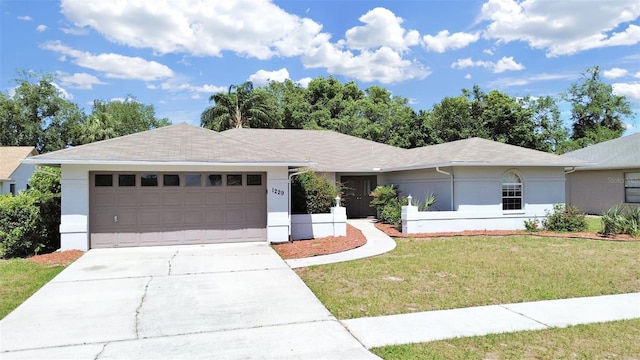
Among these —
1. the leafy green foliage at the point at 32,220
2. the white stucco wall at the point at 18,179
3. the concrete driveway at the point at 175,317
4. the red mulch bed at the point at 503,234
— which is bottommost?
the concrete driveway at the point at 175,317

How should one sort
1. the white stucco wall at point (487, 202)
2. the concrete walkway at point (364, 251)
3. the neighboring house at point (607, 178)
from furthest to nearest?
1. the neighboring house at point (607, 178)
2. the white stucco wall at point (487, 202)
3. the concrete walkway at point (364, 251)

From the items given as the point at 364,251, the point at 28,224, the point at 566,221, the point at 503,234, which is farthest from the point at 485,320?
the point at 566,221

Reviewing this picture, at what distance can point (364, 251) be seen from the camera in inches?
461

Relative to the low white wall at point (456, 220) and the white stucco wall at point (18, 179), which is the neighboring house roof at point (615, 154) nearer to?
the low white wall at point (456, 220)

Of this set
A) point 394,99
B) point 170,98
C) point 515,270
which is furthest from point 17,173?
point 394,99

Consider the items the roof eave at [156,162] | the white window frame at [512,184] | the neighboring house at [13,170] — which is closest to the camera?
the roof eave at [156,162]

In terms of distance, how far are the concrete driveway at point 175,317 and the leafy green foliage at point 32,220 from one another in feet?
Answer: 9.02

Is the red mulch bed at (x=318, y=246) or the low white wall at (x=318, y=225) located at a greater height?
the low white wall at (x=318, y=225)

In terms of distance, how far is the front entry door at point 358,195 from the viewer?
67.5ft

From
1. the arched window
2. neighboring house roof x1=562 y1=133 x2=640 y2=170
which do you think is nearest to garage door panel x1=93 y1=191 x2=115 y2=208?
the arched window

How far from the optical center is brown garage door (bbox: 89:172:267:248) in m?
11.9

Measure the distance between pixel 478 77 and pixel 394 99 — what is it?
11416 mm

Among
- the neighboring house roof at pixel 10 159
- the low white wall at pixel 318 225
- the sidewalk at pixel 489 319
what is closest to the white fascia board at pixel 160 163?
the low white wall at pixel 318 225

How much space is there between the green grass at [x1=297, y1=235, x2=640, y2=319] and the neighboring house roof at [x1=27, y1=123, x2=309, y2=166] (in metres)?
4.43
